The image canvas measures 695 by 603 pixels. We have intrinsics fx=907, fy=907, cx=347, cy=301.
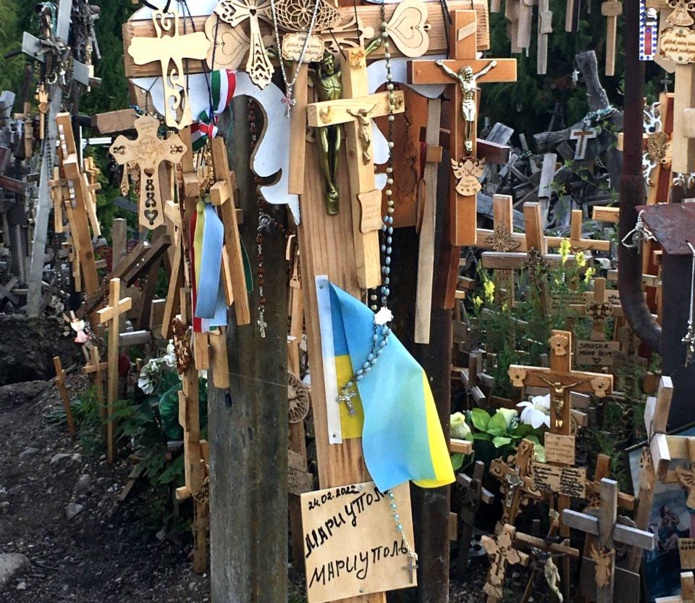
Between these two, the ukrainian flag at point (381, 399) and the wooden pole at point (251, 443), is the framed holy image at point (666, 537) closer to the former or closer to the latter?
the wooden pole at point (251, 443)

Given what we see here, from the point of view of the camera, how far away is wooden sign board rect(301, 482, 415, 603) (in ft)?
6.22

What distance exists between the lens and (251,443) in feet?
8.20

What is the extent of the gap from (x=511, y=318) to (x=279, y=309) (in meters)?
3.16

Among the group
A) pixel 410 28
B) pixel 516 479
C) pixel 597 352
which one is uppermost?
pixel 410 28

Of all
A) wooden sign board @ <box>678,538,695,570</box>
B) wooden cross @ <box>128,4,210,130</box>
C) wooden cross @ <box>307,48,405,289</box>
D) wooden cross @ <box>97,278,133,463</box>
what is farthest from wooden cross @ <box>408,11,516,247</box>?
wooden cross @ <box>97,278,133,463</box>

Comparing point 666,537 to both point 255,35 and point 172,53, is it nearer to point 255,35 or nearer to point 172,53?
point 255,35

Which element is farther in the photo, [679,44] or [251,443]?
[679,44]

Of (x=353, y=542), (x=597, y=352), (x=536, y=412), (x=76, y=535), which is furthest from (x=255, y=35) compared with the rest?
(x=76, y=535)

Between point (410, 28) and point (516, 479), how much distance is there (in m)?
2.34

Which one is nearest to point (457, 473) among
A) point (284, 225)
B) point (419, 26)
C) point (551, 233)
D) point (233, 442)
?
point (233, 442)

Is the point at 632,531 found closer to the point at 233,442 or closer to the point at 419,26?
the point at 233,442

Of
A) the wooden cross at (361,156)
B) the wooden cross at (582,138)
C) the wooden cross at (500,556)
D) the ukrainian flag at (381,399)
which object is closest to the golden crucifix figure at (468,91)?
the wooden cross at (361,156)

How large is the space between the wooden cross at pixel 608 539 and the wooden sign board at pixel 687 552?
0.46 ft

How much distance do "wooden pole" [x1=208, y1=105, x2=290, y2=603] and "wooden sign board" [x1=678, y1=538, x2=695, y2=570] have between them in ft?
5.30
